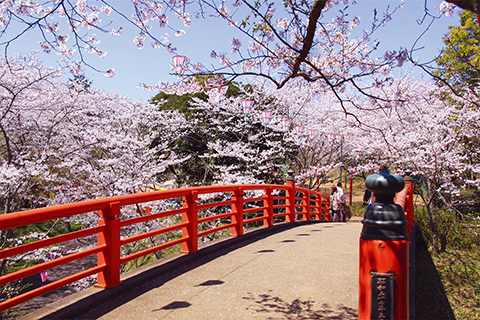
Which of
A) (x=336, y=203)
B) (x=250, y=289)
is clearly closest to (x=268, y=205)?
(x=250, y=289)

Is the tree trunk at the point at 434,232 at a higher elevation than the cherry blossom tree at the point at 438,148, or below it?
below

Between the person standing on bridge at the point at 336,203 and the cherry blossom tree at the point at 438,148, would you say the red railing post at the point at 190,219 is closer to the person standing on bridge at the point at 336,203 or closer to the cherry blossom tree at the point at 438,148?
the cherry blossom tree at the point at 438,148

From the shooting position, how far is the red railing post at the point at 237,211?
7551 millimetres

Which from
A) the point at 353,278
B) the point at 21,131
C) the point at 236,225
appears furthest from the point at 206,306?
the point at 21,131

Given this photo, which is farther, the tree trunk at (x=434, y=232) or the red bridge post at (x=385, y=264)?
the tree trunk at (x=434, y=232)

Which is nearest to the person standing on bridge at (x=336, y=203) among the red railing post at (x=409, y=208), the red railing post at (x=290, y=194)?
the red railing post at (x=290, y=194)

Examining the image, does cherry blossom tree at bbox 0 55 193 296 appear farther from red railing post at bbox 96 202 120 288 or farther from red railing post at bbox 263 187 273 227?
red railing post at bbox 96 202 120 288

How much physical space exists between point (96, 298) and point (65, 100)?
41.2ft

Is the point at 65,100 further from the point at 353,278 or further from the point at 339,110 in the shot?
the point at 339,110

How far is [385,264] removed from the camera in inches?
74.5

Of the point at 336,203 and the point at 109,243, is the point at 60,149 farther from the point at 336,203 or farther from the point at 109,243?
the point at 336,203

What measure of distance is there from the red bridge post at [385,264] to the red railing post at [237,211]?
560 cm

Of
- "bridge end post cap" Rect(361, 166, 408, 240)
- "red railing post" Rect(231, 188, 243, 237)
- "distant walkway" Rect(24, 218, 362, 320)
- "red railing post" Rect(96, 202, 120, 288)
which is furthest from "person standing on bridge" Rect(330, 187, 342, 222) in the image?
"bridge end post cap" Rect(361, 166, 408, 240)

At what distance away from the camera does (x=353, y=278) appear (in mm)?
5164
